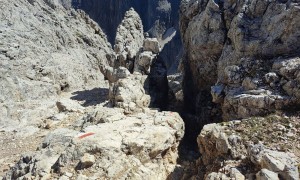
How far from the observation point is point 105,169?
57.1ft

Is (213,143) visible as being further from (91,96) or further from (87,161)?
(91,96)

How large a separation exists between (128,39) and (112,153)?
108 feet

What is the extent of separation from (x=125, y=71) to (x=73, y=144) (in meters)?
19.6

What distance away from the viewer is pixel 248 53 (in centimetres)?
2617

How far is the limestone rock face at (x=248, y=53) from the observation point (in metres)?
22.0

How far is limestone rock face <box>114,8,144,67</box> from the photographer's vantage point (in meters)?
43.9

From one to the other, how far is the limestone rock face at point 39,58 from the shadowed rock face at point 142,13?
59.0 metres

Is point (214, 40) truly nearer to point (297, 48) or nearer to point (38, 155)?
point (297, 48)

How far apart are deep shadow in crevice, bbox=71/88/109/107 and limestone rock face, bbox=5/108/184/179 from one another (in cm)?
1507

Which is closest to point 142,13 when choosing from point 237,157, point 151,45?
point 151,45

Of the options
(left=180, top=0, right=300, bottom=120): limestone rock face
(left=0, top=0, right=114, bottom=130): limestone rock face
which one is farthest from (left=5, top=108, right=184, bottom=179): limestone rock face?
(left=0, top=0, right=114, bottom=130): limestone rock face

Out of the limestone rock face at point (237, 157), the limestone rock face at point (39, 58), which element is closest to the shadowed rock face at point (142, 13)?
the limestone rock face at point (39, 58)

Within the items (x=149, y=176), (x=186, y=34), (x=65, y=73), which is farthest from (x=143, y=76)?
(x=149, y=176)

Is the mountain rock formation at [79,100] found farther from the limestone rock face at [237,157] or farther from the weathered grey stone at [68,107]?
the limestone rock face at [237,157]
